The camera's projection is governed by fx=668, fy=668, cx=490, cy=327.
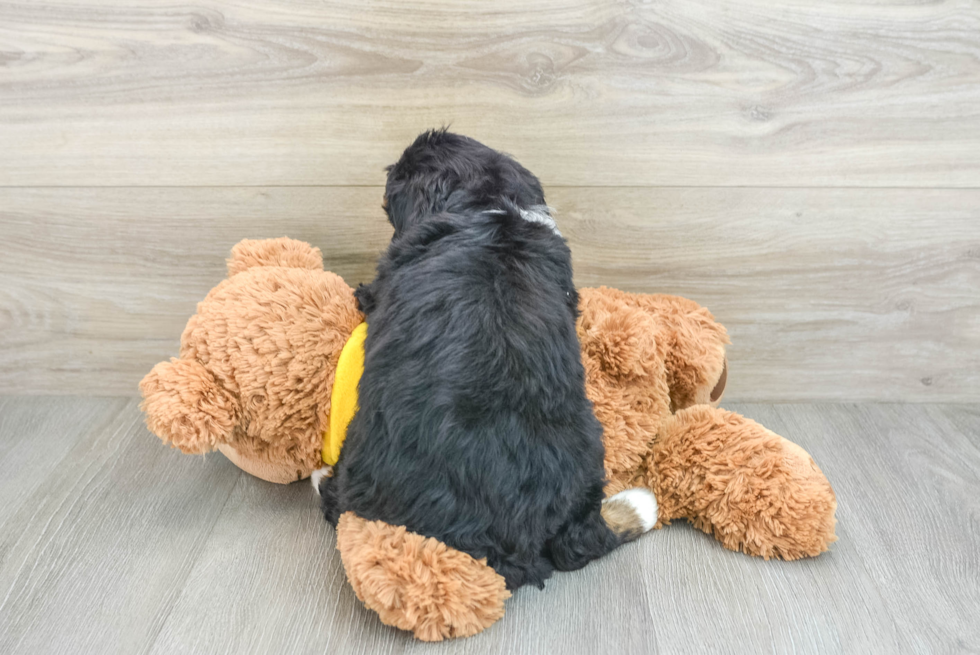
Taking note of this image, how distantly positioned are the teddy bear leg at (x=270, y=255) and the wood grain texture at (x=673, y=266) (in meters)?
0.10

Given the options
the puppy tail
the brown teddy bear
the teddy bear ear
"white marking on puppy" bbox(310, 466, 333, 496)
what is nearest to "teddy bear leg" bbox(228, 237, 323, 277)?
the brown teddy bear

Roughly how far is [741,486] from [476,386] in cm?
38

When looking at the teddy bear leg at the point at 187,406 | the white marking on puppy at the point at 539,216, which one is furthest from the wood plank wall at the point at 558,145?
the teddy bear leg at the point at 187,406

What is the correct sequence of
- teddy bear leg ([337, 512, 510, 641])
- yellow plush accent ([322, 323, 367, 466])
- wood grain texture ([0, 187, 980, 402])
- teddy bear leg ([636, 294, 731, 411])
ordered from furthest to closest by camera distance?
wood grain texture ([0, 187, 980, 402]) < teddy bear leg ([636, 294, 731, 411]) < yellow plush accent ([322, 323, 367, 466]) < teddy bear leg ([337, 512, 510, 641])

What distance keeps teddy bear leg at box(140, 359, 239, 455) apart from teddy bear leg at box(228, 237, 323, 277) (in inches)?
7.8

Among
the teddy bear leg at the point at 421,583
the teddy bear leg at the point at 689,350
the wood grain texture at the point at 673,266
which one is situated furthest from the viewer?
the wood grain texture at the point at 673,266

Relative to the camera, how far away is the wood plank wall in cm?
94

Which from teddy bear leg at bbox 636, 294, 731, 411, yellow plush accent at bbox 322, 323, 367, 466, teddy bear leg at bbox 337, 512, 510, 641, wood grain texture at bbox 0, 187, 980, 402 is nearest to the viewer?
teddy bear leg at bbox 337, 512, 510, 641

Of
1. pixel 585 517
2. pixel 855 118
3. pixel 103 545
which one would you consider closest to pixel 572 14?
pixel 855 118

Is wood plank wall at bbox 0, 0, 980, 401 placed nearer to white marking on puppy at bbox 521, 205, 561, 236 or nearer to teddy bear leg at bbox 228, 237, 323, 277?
teddy bear leg at bbox 228, 237, 323, 277

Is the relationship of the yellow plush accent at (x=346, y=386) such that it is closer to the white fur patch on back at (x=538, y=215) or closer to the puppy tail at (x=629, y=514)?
the white fur patch on back at (x=538, y=215)

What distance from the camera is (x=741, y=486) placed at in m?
0.82

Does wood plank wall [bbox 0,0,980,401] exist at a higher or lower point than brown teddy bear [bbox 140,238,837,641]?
higher

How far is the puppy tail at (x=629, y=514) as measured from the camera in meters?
0.84
